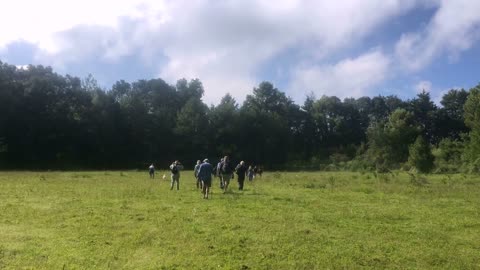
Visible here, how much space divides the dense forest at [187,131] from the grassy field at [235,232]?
42050 millimetres

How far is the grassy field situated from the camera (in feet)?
36.1

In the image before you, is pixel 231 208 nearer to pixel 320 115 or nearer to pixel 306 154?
pixel 306 154

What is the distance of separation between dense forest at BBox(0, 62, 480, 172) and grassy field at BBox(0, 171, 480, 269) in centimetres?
4205

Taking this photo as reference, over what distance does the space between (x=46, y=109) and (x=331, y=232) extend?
2754 inches

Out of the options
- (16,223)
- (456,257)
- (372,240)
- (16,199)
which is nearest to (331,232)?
(372,240)

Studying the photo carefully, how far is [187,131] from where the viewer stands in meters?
88.1

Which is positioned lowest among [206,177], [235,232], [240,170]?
[235,232]

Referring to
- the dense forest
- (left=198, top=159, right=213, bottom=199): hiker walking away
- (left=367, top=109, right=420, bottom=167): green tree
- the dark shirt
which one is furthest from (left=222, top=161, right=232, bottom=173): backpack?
(left=367, top=109, right=420, bottom=167): green tree

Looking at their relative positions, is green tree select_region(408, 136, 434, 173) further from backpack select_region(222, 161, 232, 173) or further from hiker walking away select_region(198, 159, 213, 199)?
hiker walking away select_region(198, 159, 213, 199)

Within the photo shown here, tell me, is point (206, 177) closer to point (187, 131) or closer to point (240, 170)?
point (240, 170)

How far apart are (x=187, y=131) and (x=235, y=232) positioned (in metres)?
74.6

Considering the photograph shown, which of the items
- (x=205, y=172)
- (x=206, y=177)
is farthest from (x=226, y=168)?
(x=206, y=177)

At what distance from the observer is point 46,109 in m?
75.5

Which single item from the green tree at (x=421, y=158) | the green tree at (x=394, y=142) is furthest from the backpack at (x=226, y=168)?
the green tree at (x=394, y=142)
